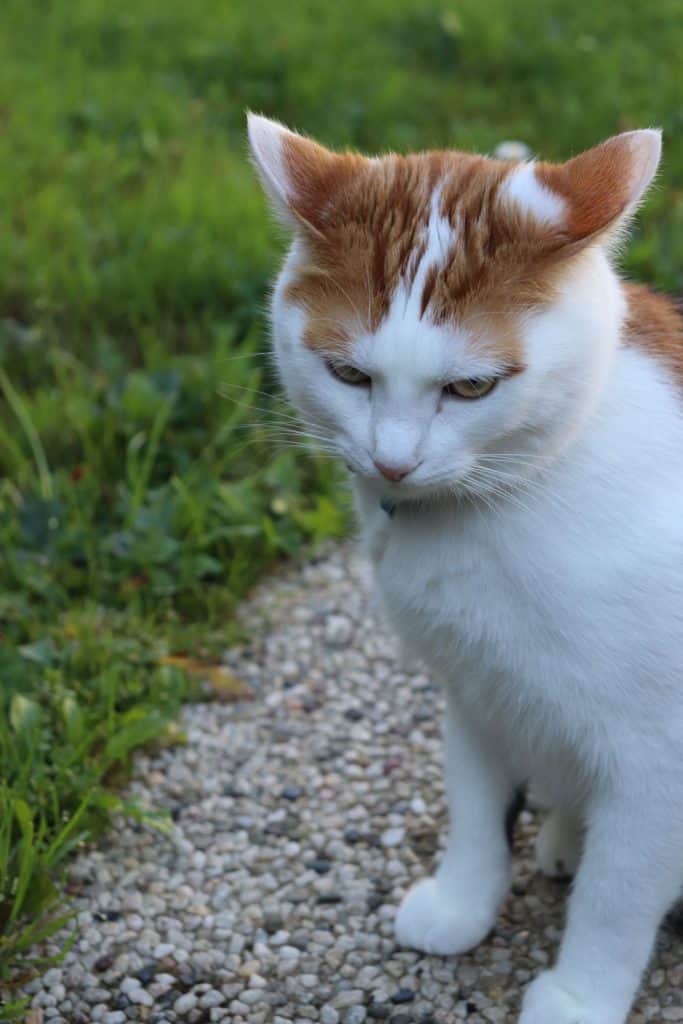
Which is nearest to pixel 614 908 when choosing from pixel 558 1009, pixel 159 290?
pixel 558 1009

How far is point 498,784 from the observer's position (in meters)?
1.93

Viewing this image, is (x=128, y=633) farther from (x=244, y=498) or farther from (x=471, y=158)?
(x=471, y=158)

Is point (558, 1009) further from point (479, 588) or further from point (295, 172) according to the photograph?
point (295, 172)

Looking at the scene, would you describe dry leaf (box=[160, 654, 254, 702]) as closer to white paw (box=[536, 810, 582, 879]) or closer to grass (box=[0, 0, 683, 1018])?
grass (box=[0, 0, 683, 1018])

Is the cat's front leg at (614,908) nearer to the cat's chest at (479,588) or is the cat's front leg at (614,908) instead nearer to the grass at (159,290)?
the cat's chest at (479,588)

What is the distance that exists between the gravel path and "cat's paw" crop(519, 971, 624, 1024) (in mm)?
112

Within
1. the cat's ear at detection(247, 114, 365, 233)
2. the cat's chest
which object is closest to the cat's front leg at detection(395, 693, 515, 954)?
the cat's chest

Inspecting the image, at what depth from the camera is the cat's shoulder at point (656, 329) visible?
5.54ft

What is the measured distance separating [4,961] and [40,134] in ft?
9.20

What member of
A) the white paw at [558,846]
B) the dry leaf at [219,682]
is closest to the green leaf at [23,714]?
the dry leaf at [219,682]

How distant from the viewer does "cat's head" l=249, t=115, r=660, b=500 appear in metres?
1.46

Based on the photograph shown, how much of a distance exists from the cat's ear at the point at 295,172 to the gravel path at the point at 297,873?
3.63 ft

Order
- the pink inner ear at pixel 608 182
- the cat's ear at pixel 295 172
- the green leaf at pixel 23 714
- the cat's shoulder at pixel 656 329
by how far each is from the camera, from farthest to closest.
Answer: the green leaf at pixel 23 714 → the cat's shoulder at pixel 656 329 → the cat's ear at pixel 295 172 → the pink inner ear at pixel 608 182

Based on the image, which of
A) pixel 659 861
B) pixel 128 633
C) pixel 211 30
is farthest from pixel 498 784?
pixel 211 30
